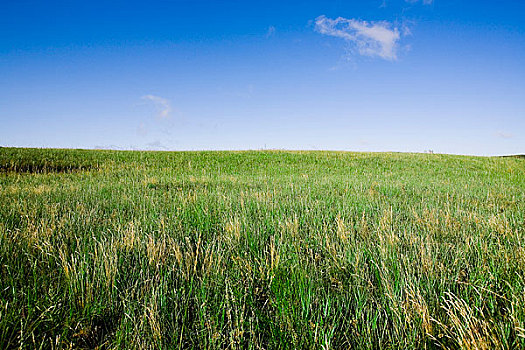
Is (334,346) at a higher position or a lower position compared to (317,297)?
lower

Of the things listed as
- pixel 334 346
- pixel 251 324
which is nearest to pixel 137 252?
pixel 251 324

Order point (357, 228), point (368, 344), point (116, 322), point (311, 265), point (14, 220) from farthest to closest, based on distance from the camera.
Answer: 1. point (14, 220)
2. point (357, 228)
3. point (311, 265)
4. point (116, 322)
5. point (368, 344)

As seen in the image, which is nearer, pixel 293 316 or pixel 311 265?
pixel 293 316

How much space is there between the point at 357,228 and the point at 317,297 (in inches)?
86.1

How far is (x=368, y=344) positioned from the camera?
173 cm

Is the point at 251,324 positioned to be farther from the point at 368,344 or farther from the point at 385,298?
the point at 385,298

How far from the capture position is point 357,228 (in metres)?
4.10

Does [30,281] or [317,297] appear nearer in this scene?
[317,297]

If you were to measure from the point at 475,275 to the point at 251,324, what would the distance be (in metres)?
1.89

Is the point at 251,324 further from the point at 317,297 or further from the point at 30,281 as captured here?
the point at 30,281

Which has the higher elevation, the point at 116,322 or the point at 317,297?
the point at 317,297

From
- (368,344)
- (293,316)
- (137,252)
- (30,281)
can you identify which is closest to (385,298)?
(368,344)

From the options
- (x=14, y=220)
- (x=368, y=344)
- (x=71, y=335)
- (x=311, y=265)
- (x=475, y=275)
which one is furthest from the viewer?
(x=14, y=220)

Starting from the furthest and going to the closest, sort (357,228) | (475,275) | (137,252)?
(357,228) < (137,252) < (475,275)
